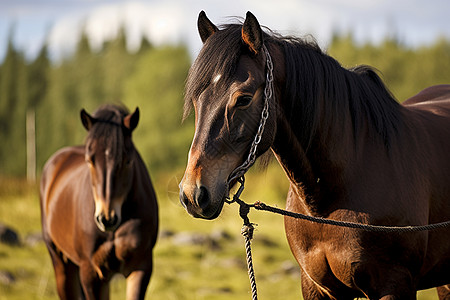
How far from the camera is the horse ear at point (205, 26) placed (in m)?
2.68

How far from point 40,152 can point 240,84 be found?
119ft

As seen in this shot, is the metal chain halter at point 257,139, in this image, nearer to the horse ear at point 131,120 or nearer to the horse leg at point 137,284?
the horse leg at point 137,284

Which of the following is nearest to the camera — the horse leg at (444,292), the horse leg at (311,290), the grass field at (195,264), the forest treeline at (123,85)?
the horse leg at (311,290)

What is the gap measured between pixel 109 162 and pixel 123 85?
33.7 m

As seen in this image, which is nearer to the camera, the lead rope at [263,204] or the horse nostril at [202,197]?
the horse nostril at [202,197]

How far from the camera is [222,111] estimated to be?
2348 mm

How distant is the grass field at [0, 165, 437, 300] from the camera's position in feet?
24.2

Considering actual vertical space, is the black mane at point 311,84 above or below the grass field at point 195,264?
above

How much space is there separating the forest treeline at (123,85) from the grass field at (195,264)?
44.6 ft

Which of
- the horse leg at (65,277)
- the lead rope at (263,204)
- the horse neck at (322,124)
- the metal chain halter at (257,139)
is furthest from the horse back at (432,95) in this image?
the horse leg at (65,277)

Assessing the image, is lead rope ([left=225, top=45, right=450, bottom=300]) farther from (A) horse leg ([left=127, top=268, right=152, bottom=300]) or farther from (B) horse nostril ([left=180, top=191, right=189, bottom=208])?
(A) horse leg ([left=127, top=268, right=152, bottom=300])

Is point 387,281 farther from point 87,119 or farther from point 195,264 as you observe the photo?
point 195,264

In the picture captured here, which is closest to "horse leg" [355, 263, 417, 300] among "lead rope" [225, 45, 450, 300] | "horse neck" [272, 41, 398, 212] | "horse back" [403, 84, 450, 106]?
"lead rope" [225, 45, 450, 300]

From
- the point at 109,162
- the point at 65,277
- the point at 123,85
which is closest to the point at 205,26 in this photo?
the point at 109,162
